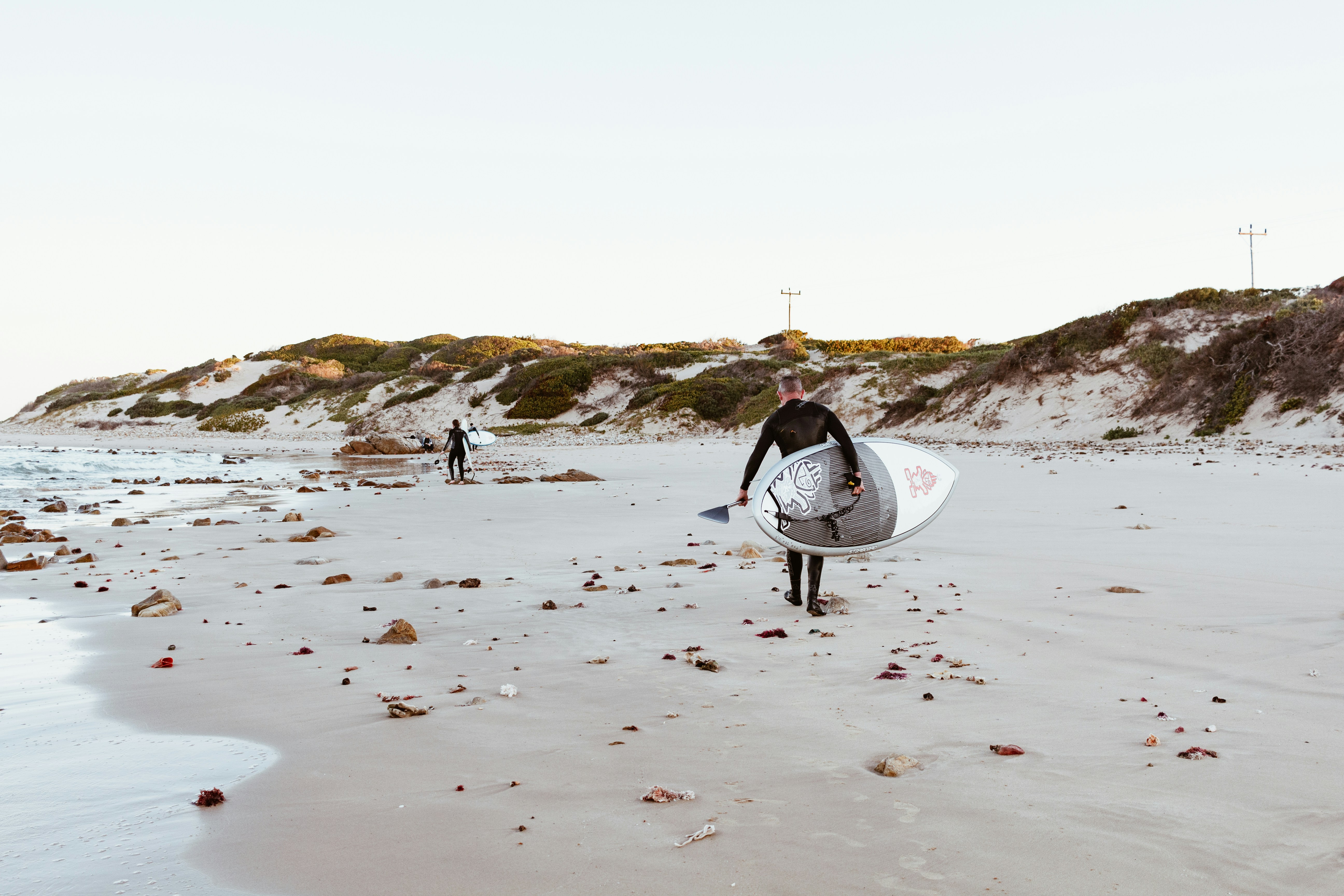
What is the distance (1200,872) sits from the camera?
2.35 m

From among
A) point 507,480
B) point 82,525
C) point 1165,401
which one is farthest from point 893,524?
point 1165,401

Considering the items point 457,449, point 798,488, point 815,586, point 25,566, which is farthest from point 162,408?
point 815,586

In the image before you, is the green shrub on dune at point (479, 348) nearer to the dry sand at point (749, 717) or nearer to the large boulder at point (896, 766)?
the dry sand at point (749, 717)

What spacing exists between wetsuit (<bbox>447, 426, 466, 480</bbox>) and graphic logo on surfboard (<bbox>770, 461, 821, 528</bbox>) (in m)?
12.5

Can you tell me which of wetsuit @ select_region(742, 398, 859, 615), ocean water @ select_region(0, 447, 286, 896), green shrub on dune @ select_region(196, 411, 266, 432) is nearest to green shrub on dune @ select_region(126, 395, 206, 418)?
green shrub on dune @ select_region(196, 411, 266, 432)

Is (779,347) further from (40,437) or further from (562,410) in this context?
(40,437)

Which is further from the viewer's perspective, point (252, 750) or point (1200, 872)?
point (252, 750)

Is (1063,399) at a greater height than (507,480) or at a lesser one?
greater

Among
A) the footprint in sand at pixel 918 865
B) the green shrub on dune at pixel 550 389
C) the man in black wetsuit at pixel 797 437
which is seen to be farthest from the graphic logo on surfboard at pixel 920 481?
the green shrub on dune at pixel 550 389

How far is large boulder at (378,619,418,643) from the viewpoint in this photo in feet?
16.9

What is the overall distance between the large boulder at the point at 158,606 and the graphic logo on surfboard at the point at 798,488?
163 inches

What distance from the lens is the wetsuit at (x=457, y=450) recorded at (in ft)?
58.8

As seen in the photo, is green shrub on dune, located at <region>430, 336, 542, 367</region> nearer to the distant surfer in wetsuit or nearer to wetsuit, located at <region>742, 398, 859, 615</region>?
the distant surfer in wetsuit

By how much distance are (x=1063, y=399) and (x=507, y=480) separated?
18157mm
